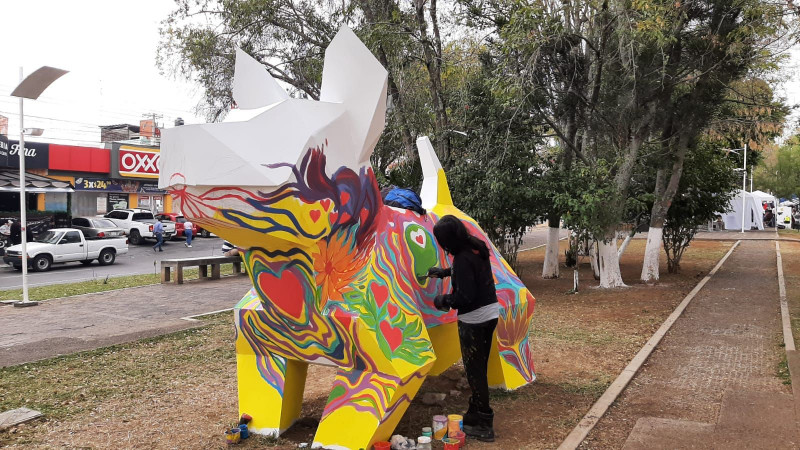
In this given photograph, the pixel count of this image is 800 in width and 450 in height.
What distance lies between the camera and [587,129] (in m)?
13.9

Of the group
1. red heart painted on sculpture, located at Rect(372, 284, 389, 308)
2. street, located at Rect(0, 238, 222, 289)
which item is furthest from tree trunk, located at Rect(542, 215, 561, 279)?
red heart painted on sculpture, located at Rect(372, 284, 389, 308)

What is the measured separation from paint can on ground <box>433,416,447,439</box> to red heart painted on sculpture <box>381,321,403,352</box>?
0.86 meters

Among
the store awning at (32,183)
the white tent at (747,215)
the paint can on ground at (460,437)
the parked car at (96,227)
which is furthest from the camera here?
the white tent at (747,215)

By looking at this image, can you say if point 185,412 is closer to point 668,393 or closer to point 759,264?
point 668,393

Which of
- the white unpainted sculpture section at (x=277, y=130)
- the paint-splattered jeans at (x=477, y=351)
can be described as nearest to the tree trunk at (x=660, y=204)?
the paint-splattered jeans at (x=477, y=351)

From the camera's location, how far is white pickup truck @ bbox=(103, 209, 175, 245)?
27.1 meters

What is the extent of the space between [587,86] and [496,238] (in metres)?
3.81

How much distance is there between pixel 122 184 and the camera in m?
31.5

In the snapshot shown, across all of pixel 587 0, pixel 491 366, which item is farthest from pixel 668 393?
pixel 587 0

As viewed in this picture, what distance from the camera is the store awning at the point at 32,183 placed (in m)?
23.5

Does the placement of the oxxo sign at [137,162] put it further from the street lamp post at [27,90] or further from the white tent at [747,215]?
the white tent at [747,215]

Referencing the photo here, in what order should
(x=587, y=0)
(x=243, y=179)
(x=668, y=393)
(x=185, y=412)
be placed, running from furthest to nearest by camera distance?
(x=587, y=0)
(x=668, y=393)
(x=185, y=412)
(x=243, y=179)

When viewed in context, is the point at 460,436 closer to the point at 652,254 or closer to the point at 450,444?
the point at 450,444

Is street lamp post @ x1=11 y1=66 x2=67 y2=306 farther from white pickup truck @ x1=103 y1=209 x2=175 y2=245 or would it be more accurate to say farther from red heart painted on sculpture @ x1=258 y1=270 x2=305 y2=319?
white pickup truck @ x1=103 y1=209 x2=175 y2=245
